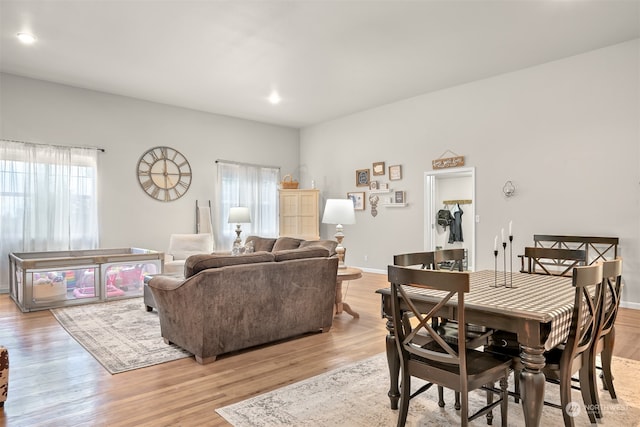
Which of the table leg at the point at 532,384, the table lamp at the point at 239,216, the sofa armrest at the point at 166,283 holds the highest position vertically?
the table lamp at the point at 239,216

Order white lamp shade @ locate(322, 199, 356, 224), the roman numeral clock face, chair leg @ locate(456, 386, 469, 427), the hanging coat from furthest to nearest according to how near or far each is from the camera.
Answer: the hanging coat → the roman numeral clock face → white lamp shade @ locate(322, 199, 356, 224) → chair leg @ locate(456, 386, 469, 427)

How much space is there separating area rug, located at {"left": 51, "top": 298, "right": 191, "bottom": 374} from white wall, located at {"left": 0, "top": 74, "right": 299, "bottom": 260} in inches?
81.3

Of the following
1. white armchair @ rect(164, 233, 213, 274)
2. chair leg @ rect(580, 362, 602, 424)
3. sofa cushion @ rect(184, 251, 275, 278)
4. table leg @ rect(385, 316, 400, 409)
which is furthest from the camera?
white armchair @ rect(164, 233, 213, 274)

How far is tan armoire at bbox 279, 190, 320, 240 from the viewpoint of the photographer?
27.9 ft

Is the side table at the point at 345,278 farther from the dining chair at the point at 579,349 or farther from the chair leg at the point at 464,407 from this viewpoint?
the chair leg at the point at 464,407

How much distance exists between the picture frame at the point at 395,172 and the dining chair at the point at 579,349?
5434 millimetres

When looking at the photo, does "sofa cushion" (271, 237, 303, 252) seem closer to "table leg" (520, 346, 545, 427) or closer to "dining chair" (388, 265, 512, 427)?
"dining chair" (388, 265, 512, 427)

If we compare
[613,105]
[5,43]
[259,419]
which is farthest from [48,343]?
[613,105]

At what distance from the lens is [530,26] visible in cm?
441

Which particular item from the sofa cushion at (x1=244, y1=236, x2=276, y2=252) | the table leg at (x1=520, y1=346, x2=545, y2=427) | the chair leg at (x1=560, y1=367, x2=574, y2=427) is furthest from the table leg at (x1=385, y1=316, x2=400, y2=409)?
A: the sofa cushion at (x1=244, y1=236, x2=276, y2=252)

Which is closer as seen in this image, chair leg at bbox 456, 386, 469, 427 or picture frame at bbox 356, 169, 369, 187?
chair leg at bbox 456, 386, 469, 427

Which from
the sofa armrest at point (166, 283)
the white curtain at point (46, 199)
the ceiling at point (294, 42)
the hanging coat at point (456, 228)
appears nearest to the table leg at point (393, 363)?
the sofa armrest at point (166, 283)

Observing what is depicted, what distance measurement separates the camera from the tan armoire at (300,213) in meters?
8.52

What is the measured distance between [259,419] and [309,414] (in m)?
0.28
